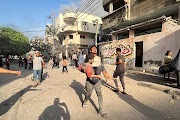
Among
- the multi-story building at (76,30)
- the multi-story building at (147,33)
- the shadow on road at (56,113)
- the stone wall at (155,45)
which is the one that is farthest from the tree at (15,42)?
the shadow on road at (56,113)

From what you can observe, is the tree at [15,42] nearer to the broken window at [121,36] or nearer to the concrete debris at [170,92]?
the broken window at [121,36]

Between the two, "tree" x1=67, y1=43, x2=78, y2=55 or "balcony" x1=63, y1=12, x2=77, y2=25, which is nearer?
"tree" x1=67, y1=43, x2=78, y2=55

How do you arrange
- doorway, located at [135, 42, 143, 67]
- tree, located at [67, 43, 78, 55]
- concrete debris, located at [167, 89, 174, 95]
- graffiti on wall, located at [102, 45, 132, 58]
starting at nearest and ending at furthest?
concrete debris, located at [167, 89, 174, 95] → doorway, located at [135, 42, 143, 67] → graffiti on wall, located at [102, 45, 132, 58] → tree, located at [67, 43, 78, 55]

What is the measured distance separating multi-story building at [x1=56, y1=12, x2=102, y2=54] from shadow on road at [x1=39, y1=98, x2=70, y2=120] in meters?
24.7

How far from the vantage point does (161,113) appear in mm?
2580

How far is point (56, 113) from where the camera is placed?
2531 millimetres

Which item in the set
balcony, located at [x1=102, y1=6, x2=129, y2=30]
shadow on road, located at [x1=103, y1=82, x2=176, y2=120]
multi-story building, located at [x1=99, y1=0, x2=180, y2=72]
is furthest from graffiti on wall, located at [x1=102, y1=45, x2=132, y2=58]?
shadow on road, located at [x1=103, y1=82, x2=176, y2=120]

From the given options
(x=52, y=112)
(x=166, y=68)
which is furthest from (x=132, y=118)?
(x=166, y=68)

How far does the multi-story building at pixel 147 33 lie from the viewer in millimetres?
7004

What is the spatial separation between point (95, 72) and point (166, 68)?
14.0 ft

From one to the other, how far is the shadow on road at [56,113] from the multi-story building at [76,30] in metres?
24.7

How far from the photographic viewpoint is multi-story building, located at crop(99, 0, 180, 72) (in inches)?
276

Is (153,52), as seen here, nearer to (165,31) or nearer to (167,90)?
(165,31)

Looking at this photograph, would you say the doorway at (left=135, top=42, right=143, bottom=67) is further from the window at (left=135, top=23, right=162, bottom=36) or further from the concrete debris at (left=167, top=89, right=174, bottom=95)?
the concrete debris at (left=167, top=89, right=174, bottom=95)
